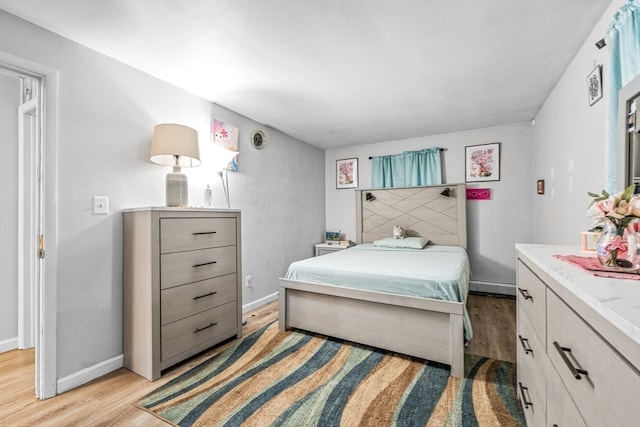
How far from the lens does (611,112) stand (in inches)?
55.2

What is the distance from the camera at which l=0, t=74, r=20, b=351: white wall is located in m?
2.30

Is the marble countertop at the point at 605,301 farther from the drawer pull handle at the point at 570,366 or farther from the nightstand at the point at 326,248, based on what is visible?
the nightstand at the point at 326,248

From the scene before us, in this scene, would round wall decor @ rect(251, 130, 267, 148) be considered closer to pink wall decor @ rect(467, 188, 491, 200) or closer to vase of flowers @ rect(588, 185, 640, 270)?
pink wall decor @ rect(467, 188, 491, 200)

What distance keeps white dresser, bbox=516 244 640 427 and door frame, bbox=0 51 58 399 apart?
2509 millimetres

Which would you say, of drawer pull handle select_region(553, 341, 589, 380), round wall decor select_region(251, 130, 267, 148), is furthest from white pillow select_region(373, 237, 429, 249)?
drawer pull handle select_region(553, 341, 589, 380)

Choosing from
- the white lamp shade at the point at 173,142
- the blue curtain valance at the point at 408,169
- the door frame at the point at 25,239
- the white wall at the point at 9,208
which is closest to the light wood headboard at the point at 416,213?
the blue curtain valance at the point at 408,169

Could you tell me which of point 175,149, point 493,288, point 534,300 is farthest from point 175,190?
point 493,288

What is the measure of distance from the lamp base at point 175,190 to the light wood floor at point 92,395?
120 cm

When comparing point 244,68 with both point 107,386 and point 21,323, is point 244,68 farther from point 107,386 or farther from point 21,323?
point 21,323

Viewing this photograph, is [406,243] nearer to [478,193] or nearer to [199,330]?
[478,193]

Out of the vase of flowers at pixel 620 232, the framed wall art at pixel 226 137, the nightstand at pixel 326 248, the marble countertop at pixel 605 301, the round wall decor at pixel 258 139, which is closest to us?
the marble countertop at pixel 605 301

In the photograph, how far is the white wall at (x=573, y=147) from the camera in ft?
5.85

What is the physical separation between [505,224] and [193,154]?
12.4 feet

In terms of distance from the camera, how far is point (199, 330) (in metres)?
2.17
